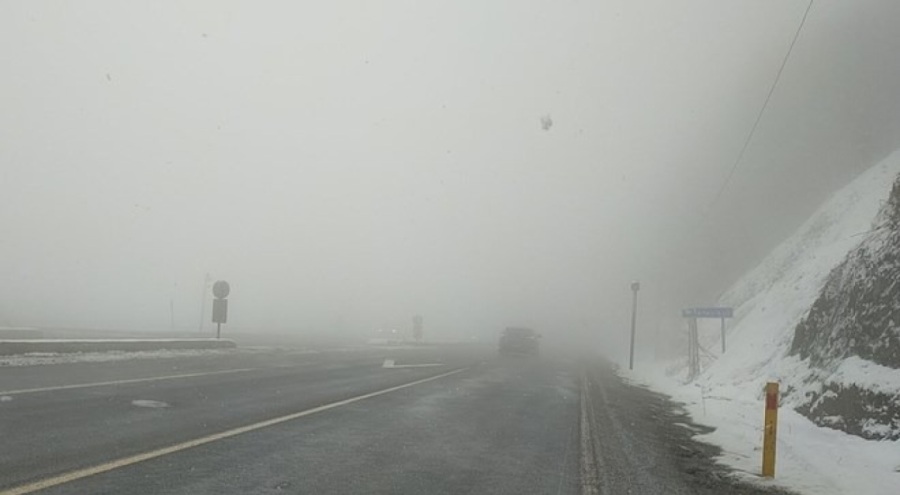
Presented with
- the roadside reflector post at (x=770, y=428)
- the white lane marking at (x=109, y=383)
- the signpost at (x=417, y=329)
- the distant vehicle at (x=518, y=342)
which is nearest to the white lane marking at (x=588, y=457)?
the roadside reflector post at (x=770, y=428)

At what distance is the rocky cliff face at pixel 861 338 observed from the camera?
909cm

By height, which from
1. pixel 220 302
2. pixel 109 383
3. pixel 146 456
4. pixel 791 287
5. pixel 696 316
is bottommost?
pixel 109 383

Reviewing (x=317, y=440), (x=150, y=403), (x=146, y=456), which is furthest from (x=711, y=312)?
(x=146, y=456)

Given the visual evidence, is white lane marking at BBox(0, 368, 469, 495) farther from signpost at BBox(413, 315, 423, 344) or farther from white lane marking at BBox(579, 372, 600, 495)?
signpost at BBox(413, 315, 423, 344)

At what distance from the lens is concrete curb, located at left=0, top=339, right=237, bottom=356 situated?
1544cm

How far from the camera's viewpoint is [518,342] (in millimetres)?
35000

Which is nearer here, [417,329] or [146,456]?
[146,456]

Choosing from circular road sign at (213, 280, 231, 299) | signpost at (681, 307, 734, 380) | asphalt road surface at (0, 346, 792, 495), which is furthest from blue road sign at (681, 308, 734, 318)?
circular road sign at (213, 280, 231, 299)

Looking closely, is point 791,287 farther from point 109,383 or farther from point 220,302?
point 109,383

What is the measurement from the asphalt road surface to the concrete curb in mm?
2636

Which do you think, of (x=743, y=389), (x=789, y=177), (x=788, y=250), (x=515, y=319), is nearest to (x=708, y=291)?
(x=789, y=177)

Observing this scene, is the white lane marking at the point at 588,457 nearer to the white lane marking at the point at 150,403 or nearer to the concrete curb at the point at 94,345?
the white lane marking at the point at 150,403

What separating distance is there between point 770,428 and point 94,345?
18060 mm

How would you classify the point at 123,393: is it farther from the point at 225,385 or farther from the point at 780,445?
the point at 780,445
